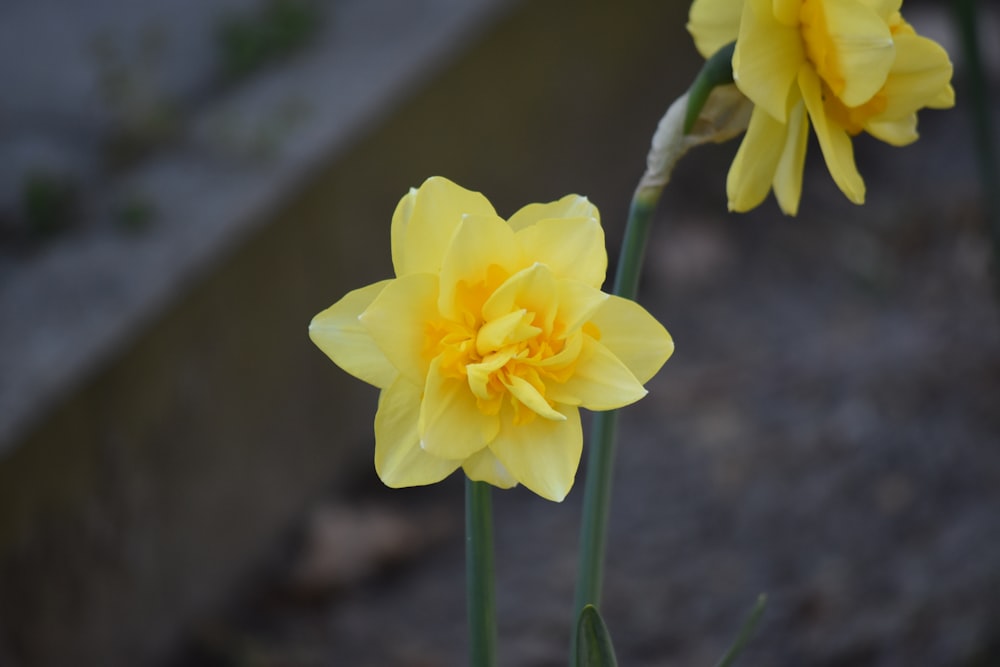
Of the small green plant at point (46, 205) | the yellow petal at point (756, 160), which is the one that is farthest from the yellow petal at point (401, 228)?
the small green plant at point (46, 205)

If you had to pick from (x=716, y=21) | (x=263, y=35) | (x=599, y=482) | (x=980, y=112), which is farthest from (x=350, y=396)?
(x=716, y=21)

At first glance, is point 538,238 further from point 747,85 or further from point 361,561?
point 361,561

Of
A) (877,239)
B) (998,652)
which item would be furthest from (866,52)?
(877,239)

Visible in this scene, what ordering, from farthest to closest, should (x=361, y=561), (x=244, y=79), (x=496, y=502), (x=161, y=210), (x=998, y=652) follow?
(x=244, y=79) → (x=496, y=502) → (x=361, y=561) → (x=161, y=210) → (x=998, y=652)

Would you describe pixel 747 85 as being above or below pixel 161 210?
below

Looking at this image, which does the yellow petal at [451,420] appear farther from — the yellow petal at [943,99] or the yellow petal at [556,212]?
the yellow petal at [943,99]

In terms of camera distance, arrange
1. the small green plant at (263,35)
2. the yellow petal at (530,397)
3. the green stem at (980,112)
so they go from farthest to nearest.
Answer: the small green plant at (263,35) < the green stem at (980,112) < the yellow petal at (530,397)

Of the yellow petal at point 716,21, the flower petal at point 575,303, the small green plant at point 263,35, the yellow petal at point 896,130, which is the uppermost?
the small green plant at point 263,35

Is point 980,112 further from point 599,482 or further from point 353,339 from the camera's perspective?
point 353,339
